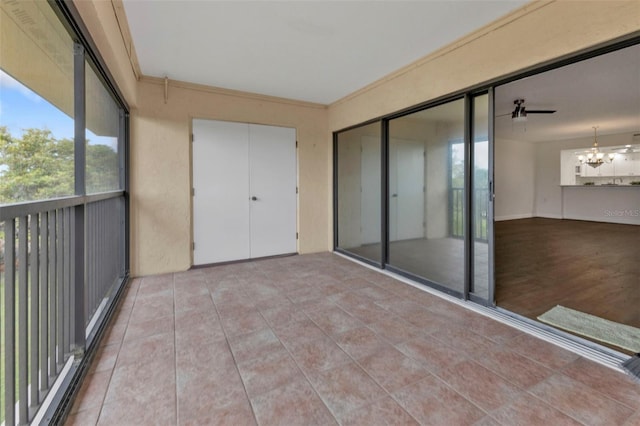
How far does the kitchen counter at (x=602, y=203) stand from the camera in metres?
7.91

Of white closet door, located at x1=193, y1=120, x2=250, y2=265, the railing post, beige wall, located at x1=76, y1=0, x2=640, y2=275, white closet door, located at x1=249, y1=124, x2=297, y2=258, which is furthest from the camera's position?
white closet door, located at x1=249, y1=124, x2=297, y2=258

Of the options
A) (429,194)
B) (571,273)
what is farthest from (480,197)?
(571,273)

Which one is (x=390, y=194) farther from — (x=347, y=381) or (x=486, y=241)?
(x=347, y=381)

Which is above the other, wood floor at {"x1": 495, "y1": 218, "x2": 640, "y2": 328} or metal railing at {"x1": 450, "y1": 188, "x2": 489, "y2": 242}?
metal railing at {"x1": 450, "y1": 188, "x2": 489, "y2": 242}

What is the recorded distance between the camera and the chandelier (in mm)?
7574

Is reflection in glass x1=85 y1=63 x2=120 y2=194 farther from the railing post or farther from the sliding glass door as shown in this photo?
the sliding glass door

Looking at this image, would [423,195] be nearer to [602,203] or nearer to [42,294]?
[42,294]

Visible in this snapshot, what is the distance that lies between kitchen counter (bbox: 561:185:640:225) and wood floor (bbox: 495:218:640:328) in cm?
203

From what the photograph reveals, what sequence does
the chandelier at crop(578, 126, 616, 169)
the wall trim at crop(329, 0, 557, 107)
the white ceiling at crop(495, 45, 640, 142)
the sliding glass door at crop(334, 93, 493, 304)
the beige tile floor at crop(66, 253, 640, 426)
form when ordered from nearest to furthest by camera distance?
the beige tile floor at crop(66, 253, 640, 426) → the wall trim at crop(329, 0, 557, 107) → the sliding glass door at crop(334, 93, 493, 304) → the white ceiling at crop(495, 45, 640, 142) → the chandelier at crop(578, 126, 616, 169)

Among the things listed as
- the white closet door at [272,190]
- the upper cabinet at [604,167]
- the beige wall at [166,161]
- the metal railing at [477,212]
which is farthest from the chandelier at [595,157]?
the beige wall at [166,161]

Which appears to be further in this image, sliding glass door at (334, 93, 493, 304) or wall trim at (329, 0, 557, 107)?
sliding glass door at (334, 93, 493, 304)

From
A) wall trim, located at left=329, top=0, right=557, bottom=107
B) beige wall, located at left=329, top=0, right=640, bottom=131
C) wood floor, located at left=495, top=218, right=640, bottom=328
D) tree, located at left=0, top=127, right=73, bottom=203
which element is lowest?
wood floor, located at left=495, top=218, right=640, bottom=328

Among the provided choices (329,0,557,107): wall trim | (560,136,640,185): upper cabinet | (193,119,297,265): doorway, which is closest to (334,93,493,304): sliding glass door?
(329,0,557,107): wall trim

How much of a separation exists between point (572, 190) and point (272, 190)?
952 centimetres
